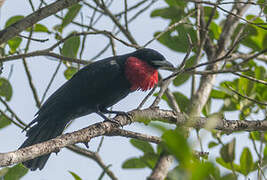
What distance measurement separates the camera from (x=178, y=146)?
82 centimetres

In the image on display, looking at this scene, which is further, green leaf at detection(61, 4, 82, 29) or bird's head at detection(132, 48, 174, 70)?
bird's head at detection(132, 48, 174, 70)

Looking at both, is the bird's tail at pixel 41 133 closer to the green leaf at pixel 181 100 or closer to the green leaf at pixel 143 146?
the green leaf at pixel 143 146

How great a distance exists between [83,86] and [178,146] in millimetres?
3094

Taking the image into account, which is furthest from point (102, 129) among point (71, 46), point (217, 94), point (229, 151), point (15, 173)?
point (217, 94)

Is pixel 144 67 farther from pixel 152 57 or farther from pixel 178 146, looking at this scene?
pixel 178 146

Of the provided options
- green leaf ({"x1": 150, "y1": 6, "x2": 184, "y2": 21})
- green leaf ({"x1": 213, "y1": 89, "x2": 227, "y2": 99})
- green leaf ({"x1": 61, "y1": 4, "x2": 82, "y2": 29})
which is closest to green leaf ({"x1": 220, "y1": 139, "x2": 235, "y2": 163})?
green leaf ({"x1": 61, "y1": 4, "x2": 82, "y2": 29})

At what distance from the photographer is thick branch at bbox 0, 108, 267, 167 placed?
2115 millimetres

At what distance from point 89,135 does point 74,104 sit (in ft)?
3.58

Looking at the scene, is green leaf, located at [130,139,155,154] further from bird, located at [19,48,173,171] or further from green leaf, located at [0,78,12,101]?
A: green leaf, located at [0,78,12,101]

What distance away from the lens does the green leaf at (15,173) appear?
265cm

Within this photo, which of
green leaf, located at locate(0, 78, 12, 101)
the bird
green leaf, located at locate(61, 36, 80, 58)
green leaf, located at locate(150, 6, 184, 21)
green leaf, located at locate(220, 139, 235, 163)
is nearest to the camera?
green leaf, located at locate(220, 139, 235, 163)

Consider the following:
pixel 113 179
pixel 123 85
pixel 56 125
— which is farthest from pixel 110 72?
pixel 113 179

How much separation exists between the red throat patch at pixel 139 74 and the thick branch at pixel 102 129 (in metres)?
0.56

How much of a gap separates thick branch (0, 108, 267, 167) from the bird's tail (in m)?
0.67
